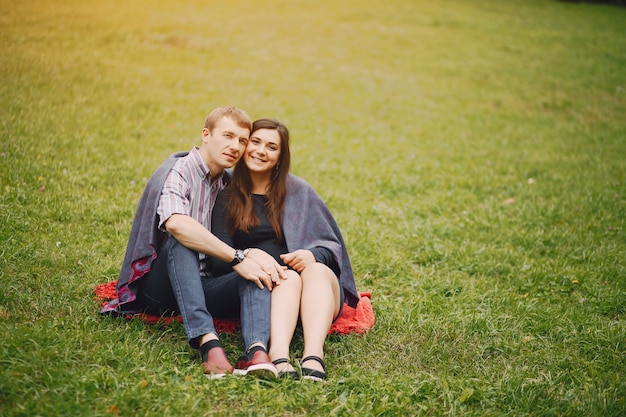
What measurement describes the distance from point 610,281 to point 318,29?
13.9 metres

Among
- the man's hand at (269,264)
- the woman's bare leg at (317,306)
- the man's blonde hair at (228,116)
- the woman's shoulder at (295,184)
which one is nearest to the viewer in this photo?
the woman's bare leg at (317,306)

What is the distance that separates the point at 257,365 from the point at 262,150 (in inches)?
62.2

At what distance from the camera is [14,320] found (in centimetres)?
358

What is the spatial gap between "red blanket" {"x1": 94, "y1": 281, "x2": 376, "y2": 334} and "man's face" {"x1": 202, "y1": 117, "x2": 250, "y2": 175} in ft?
3.81

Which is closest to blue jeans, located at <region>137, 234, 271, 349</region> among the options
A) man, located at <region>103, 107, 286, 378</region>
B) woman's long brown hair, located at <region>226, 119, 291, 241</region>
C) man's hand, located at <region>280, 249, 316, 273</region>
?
man, located at <region>103, 107, 286, 378</region>

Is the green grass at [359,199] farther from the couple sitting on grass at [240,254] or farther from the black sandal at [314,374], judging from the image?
the couple sitting on grass at [240,254]

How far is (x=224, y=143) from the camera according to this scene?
388 centimetres

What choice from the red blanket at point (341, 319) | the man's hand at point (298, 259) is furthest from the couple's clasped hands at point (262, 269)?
the red blanket at point (341, 319)

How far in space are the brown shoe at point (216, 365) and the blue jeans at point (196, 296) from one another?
5.6 inches

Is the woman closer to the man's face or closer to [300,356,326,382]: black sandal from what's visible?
the man's face

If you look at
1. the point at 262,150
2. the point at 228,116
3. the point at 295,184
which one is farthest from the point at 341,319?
the point at 228,116

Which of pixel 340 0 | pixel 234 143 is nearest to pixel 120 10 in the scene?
pixel 340 0

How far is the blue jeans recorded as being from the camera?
3402 mm

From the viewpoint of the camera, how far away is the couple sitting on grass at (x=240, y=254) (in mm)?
3418
